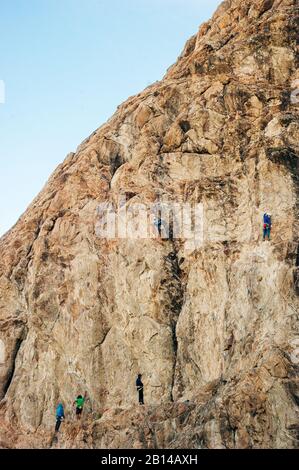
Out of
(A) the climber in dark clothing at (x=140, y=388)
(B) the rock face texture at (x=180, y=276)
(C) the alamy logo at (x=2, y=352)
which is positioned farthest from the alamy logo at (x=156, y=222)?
(C) the alamy logo at (x=2, y=352)

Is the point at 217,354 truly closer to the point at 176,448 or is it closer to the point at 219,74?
the point at 176,448

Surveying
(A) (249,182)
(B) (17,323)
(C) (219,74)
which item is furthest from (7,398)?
(C) (219,74)

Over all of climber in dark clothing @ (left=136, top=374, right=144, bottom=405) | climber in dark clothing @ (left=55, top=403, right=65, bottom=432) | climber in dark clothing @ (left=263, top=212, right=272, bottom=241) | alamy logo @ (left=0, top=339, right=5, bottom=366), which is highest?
climber in dark clothing @ (left=263, top=212, right=272, bottom=241)

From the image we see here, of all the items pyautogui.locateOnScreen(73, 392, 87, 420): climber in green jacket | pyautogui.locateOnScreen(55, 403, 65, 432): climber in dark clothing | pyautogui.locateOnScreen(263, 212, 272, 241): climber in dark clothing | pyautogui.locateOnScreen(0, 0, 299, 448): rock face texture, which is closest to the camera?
pyautogui.locateOnScreen(0, 0, 299, 448): rock face texture

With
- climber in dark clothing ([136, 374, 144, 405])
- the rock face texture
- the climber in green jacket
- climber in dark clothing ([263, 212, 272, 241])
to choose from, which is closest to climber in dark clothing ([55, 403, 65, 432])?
the rock face texture

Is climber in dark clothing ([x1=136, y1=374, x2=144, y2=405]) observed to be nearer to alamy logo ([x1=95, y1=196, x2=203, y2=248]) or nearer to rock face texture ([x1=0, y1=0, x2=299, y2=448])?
rock face texture ([x1=0, y1=0, x2=299, y2=448])

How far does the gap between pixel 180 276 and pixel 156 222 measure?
416 centimetres

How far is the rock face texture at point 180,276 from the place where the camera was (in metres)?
39.4

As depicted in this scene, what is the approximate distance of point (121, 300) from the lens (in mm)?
46875

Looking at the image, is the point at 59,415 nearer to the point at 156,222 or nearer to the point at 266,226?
the point at 156,222

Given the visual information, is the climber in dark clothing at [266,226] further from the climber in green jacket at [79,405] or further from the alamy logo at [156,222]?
the climber in green jacket at [79,405]

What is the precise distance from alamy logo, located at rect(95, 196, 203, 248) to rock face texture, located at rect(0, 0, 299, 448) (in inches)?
20.1

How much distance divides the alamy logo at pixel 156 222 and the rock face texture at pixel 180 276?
1.68 ft

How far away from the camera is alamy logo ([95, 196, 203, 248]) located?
4747 cm
